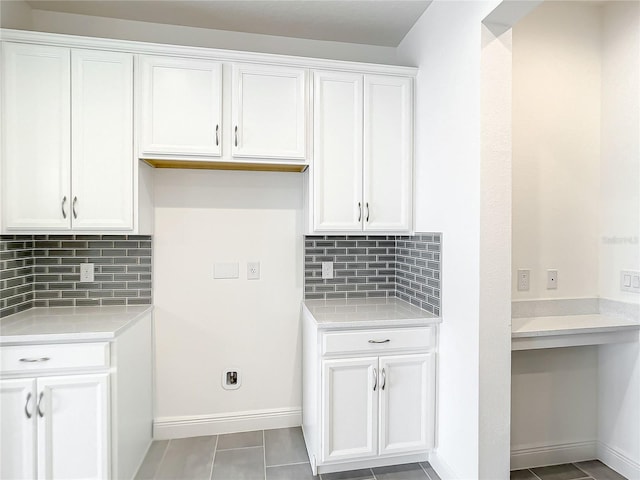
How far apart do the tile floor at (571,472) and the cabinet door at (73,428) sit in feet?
7.43

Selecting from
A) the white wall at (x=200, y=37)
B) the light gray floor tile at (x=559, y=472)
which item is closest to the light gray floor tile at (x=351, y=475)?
the light gray floor tile at (x=559, y=472)

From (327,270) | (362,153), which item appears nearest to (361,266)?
(327,270)

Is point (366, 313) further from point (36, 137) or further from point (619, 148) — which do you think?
point (36, 137)

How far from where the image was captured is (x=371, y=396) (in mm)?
2004

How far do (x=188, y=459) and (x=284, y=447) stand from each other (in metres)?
0.60

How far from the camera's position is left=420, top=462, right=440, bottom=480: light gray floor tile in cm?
202

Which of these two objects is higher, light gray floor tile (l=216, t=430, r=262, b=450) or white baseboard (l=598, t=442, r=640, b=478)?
white baseboard (l=598, t=442, r=640, b=478)

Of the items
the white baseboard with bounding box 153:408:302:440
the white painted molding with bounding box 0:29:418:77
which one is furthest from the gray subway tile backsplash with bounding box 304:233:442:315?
the white painted molding with bounding box 0:29:418:77

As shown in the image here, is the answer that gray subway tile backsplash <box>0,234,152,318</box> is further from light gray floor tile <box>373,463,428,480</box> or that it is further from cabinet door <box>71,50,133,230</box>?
light gray floor tile <box>373,463,428,480</box>

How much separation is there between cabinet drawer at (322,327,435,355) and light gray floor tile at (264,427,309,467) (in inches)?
31.0

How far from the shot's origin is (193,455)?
221 cm

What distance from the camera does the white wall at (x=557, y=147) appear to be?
211cm

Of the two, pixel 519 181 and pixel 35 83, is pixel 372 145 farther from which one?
A: pixel 35 83

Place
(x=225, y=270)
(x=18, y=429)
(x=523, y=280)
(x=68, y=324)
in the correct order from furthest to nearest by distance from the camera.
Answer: (x=225, y=270) → (x=523, y=280) → (x=68, y=324) → (x=18, y=429)
